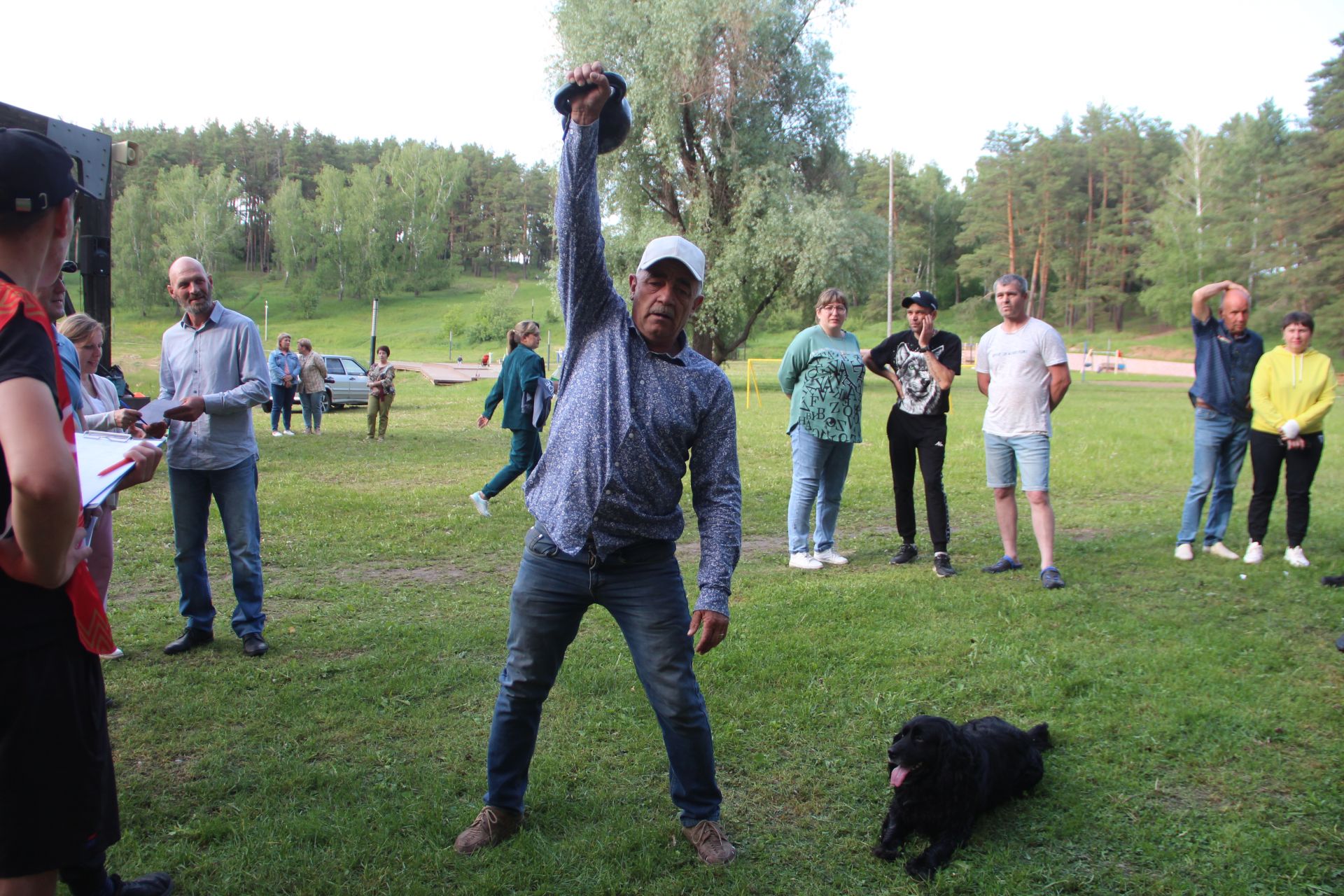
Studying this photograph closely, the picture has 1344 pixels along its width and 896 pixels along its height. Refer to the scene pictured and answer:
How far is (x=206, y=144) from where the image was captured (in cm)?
8875

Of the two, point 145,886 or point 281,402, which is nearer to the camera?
point 145,886

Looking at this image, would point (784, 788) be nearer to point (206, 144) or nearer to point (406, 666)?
point (406, 666)

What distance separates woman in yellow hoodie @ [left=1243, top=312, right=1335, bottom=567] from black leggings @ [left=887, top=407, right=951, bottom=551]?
2528mm

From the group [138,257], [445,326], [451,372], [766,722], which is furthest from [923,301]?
[138,257]

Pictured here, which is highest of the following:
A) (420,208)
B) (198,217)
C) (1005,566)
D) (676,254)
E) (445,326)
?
(420,208)

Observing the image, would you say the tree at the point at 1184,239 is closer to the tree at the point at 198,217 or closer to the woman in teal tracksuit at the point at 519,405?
the woman in teal tracksuit at the point at 519,405

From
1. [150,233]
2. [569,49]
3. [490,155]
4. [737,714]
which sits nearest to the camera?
[737,714]

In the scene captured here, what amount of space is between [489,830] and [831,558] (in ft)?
14.9

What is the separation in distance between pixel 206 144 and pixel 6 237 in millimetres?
102537

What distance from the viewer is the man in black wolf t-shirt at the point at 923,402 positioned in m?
6.75

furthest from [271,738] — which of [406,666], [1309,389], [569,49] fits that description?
[569,49]

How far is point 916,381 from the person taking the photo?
22.4 feet

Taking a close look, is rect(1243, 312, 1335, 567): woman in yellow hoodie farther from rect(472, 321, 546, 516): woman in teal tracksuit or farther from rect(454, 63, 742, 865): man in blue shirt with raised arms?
rect(472, 321, 546, 516): woman in teal tracksuit

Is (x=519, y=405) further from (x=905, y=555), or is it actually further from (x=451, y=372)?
(x=451, y=372)
